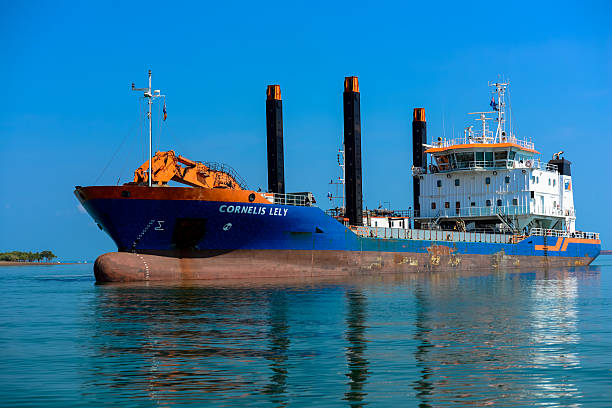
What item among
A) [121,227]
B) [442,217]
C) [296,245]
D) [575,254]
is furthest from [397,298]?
[575,254]

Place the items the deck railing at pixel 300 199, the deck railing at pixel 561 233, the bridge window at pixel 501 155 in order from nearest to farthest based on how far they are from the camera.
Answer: the deck railing at pixel 300 199
the bridge window at pixel 501 155
the deck railing at pixel 561 233

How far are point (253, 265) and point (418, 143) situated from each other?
25474 mm

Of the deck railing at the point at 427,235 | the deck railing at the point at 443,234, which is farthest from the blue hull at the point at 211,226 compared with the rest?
the deck railing at the point at 443,234

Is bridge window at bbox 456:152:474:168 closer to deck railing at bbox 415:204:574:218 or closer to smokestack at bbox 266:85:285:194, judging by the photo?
deck railing at bbox 415:204:574:218

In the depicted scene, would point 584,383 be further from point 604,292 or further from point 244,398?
point 604,292

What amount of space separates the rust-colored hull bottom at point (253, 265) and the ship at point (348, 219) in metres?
0.05

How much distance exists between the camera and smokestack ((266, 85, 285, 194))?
4084 cm

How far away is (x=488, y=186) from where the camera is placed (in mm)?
46812

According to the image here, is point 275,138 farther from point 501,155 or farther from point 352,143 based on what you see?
point 501,155

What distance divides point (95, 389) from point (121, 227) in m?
21.0

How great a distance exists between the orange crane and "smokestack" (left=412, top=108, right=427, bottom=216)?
73.3ft

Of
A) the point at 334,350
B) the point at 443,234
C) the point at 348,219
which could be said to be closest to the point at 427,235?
the point at 443,234

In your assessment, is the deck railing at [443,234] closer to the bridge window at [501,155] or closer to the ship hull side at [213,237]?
the ship hull side at [213,237]

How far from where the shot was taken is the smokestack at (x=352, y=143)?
1549 inches
